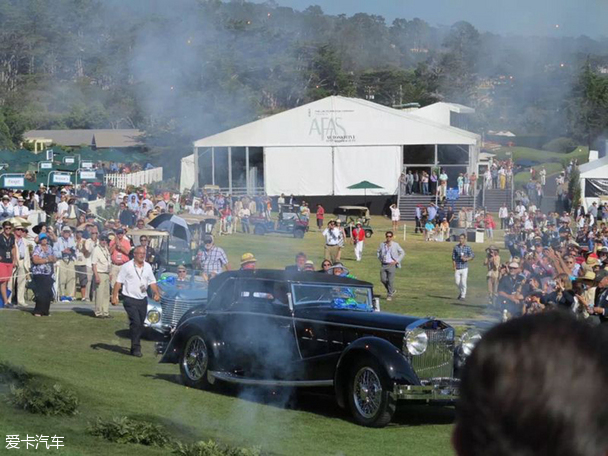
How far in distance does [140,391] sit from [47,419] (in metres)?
3.21

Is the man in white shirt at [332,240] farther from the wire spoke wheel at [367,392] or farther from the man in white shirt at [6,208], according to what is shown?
the wire spoke wheel at [367,392]

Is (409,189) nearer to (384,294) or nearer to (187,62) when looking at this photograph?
(384,294)

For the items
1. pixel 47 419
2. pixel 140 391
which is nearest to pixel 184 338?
pixel 140 391

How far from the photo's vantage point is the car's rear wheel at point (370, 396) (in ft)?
37.2

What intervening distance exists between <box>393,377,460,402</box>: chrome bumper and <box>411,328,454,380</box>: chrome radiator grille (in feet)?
Result: 0.43

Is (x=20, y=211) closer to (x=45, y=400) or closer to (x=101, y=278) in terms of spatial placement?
(x=101, y=278)

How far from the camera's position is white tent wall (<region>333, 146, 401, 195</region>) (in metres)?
56.2

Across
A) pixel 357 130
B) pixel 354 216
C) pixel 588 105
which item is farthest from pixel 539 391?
pixel 357 130

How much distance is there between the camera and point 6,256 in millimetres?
21625

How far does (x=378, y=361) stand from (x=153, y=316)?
341 inches

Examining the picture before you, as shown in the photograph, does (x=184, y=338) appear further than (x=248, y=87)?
Yes

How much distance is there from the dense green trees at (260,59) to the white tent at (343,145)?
3648 cm

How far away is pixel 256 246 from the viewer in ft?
111

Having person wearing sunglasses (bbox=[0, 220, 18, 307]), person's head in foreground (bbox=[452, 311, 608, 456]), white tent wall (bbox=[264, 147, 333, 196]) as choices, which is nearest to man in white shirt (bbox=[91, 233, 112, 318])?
person wearing sunglasses (bbox=[0, 220, 18, 307])
